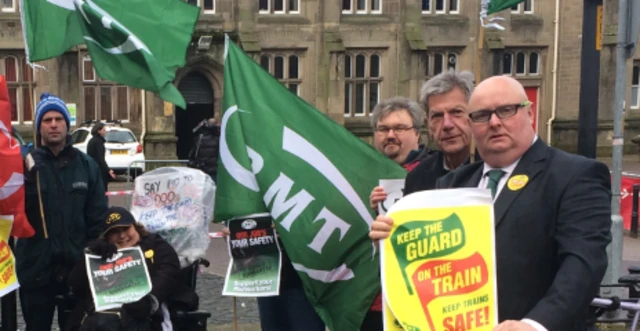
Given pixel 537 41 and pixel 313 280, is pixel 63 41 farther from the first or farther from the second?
pixel 537 41

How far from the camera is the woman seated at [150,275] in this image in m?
5.49

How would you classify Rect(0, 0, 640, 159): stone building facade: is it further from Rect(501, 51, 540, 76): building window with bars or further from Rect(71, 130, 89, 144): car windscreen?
Rect(71, 130, 89, 144): car windscreen

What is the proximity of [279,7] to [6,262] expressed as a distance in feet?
85.9

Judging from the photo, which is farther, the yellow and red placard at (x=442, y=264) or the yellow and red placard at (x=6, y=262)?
the yellow and red placard at (x=6, y=262)

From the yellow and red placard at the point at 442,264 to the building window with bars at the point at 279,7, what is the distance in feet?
91.6

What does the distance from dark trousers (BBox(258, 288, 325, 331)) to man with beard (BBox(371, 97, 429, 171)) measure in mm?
1276

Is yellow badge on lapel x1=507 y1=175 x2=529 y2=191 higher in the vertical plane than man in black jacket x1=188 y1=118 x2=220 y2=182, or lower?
higher

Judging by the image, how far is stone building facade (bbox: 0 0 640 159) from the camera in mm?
28141

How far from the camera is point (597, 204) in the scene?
2785mm

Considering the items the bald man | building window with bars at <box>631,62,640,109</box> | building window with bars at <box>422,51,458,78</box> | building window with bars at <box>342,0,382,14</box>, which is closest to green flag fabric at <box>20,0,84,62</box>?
the bald man

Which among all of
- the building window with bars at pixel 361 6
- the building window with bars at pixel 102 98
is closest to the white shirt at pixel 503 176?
the building window with bars at pixel 102 98

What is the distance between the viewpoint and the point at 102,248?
18.1ft

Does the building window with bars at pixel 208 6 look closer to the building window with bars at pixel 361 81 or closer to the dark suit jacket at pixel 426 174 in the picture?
the building window with bars at pixel 361 81

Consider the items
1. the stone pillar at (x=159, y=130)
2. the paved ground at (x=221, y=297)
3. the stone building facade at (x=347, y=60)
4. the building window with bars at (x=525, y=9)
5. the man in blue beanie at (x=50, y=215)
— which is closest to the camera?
the man in blue beanie at (x=50, y=215)
